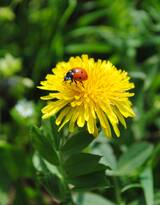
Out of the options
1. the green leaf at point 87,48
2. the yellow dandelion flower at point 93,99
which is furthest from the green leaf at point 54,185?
the green leaf at point 87,48

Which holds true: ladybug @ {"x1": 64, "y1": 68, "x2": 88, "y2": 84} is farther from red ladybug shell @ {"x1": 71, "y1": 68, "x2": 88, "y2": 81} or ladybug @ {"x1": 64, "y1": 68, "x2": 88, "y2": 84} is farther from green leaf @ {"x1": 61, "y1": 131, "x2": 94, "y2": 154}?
green leaf @ {"x1": 61, "y1": 131, "x2": 94, "y2": 154}

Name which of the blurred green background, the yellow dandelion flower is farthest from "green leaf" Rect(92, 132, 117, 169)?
the yellow dandelion flower

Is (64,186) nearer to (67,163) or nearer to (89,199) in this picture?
(67,163)

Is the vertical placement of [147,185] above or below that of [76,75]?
below

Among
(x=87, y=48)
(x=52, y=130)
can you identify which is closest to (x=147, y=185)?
(x=52, y=130)

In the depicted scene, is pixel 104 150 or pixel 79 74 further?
pixel 104 150

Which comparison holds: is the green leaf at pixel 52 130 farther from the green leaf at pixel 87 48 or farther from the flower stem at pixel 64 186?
the green leaf at pixel 87 48
